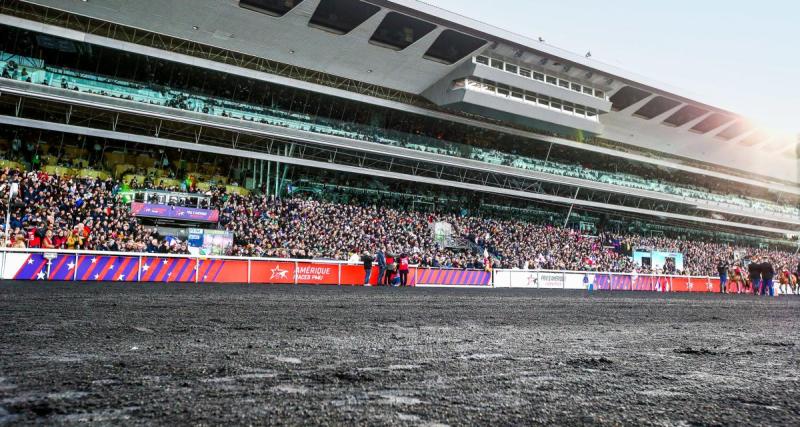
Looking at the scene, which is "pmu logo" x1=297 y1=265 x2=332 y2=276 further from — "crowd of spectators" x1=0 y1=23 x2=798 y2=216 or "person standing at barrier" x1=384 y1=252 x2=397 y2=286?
"crowd of spectators" x1=0 y1=23 x2=798 y2=216

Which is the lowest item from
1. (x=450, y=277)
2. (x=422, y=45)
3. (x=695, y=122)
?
(x=450, y=277)

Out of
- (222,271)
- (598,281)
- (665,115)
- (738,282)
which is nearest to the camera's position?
(222,271)

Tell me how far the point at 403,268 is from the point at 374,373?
2149 cm

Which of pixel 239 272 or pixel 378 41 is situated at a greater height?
pixel 378 41

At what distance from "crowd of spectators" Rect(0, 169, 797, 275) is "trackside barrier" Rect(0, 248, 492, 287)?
2.33 m

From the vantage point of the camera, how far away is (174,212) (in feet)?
97.8

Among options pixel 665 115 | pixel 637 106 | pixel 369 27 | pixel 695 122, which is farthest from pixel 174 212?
pixel 695 122

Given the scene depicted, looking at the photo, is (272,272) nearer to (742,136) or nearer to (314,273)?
(314,273)

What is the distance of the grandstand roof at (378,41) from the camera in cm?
3212

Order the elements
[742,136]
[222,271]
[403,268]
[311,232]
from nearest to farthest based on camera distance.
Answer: [222,271] < [403,268] < [311,232] < [742,136]

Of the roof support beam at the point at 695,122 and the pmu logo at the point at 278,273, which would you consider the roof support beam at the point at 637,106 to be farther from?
the pmu logo at the point at 278,273

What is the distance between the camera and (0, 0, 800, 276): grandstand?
2955cm

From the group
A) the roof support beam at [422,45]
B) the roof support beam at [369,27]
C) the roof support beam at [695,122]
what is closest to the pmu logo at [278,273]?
the roof support beam at [369,27]

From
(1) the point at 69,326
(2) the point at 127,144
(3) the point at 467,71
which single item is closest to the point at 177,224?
(2) the point at 127,144
